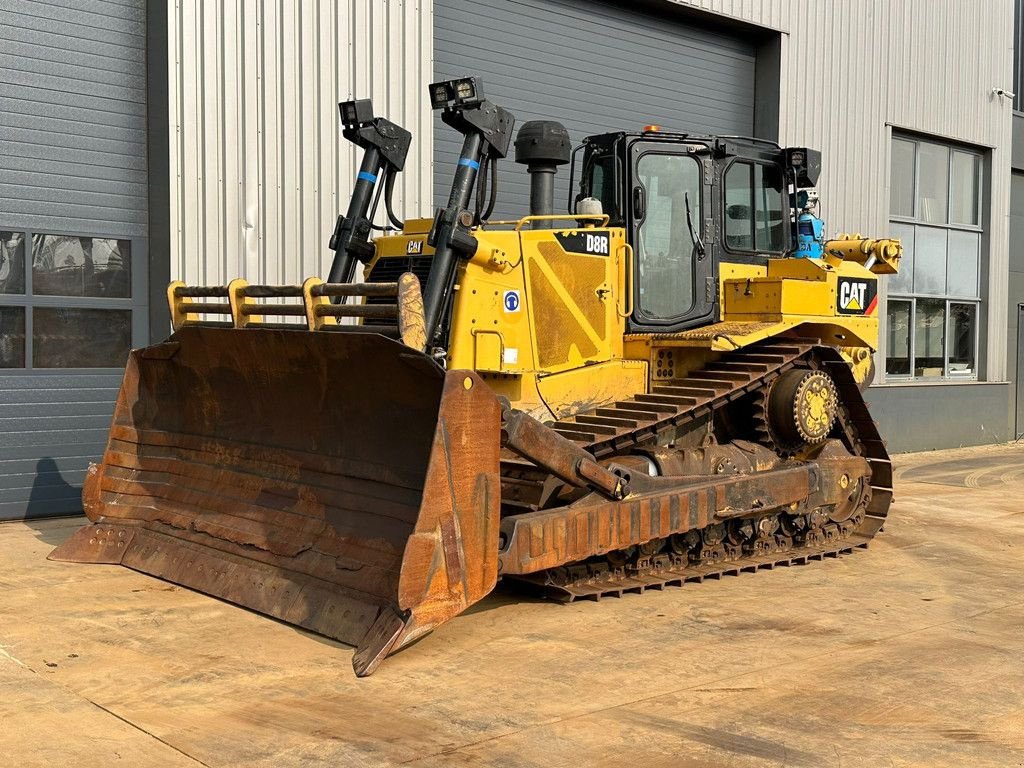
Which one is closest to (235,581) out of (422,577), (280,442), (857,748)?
(280,442)

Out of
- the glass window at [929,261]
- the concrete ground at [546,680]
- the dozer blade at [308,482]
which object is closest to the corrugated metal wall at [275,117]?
the dozer blade at [308,482]

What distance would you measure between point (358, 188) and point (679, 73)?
7510 millimetres

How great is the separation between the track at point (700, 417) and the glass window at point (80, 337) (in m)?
4.65

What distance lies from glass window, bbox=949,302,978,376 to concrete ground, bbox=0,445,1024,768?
36.5ft

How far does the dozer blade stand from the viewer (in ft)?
18.7

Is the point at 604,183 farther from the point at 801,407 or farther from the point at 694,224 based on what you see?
the point at 801,407

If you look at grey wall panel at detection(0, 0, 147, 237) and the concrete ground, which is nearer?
the concrete ground

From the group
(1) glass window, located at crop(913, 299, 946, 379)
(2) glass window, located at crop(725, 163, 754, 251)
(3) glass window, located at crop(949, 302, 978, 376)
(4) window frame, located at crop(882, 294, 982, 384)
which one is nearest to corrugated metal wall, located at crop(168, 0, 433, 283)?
(2) glass window, located at crop(725, 163, 754, 251)

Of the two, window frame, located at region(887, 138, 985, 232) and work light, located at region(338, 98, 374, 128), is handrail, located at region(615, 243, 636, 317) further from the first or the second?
window frame, located at region(887, 138, 985, 232)

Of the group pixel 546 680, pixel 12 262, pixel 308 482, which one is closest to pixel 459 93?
pixel 308 482

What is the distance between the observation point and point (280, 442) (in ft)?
23.0

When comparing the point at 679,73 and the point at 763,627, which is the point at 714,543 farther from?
the point at 679,73

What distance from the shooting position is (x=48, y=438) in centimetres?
995

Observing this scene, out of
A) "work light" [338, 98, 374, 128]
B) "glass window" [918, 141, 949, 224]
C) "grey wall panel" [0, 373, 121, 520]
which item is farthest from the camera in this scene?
"glass window" [918, 141, 949, 224]
